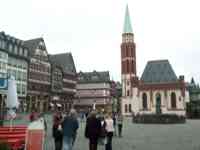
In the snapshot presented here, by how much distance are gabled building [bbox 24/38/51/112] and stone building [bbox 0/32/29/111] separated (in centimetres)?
198

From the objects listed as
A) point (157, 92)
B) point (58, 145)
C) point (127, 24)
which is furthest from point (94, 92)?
point (58, 145)

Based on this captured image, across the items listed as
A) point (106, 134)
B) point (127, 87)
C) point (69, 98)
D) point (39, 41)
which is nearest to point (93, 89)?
point (127, 87)

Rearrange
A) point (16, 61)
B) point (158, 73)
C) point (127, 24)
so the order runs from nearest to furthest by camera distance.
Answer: point (16, 61) < point (158, 73) < point (127, 24)

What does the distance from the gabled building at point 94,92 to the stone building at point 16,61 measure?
3871 cm

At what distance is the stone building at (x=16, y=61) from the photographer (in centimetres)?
6112

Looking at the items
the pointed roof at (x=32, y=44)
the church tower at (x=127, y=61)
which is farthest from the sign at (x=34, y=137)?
the church tower at (x=127, y=61)

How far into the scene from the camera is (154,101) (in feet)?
275

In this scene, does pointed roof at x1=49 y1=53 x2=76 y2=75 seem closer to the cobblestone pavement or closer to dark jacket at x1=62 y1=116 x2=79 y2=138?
the cobblestone pavement

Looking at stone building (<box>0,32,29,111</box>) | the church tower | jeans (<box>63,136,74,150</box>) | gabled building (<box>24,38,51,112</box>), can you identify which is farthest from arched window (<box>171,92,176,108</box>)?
jeans (<box>63,136,74,150</box>)

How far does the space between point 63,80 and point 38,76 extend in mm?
13288

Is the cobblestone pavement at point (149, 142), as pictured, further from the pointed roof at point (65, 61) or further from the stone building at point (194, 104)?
the stone building at point (194, 104)

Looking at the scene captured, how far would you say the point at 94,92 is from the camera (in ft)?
346

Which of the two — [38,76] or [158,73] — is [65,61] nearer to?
[38,76]

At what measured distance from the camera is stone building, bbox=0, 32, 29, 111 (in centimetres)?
6112
